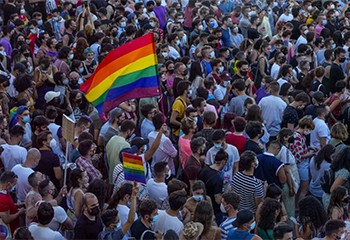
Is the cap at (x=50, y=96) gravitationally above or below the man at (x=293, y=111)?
above

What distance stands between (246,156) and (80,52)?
6.87 meters

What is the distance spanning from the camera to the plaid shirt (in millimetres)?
10453

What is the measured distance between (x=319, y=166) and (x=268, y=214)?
250cm

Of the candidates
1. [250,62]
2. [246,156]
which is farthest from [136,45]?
[250,62]

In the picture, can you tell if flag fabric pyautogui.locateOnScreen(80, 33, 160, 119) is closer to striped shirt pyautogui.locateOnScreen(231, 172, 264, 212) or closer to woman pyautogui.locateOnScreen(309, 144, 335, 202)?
striped shirt pyautogui.locateOnScreen(231, 172, 264, 212)

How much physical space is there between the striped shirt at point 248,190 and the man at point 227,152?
54cm

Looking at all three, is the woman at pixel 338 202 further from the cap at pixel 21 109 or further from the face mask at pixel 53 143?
the cap at pixel 21 109

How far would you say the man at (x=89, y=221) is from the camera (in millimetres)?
9039

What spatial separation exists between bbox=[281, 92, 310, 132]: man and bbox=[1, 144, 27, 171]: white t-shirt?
3.99 meters

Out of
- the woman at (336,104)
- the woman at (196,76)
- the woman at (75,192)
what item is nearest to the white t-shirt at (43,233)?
the woman at (75,192)

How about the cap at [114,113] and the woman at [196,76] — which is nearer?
the cap at [114,113]

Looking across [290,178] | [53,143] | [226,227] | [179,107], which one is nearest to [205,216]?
[226,227]

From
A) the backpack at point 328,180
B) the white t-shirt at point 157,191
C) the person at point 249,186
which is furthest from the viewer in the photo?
the backpack at point 328,180

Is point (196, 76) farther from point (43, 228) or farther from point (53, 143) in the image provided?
point (43, 228)
